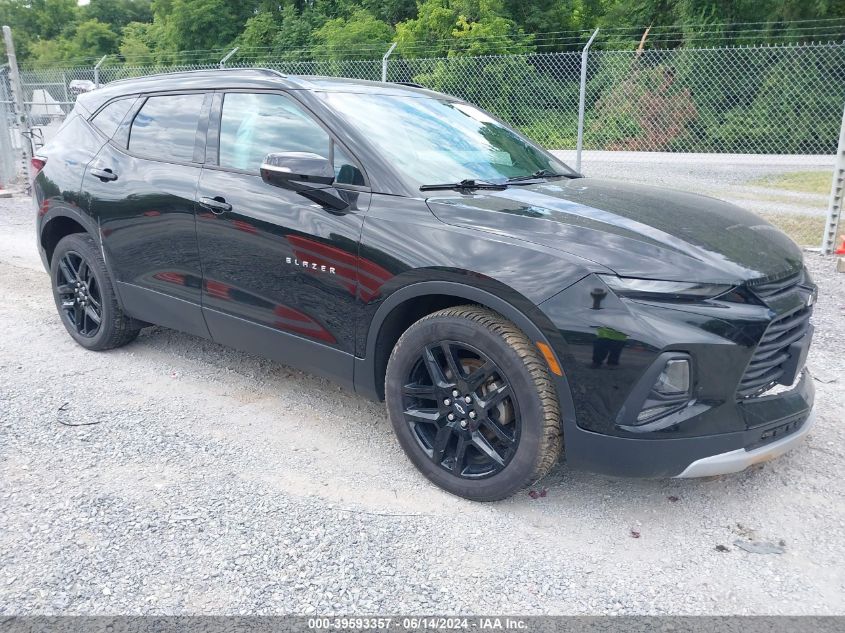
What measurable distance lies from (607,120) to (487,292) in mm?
14443

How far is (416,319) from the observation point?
331 centimetres

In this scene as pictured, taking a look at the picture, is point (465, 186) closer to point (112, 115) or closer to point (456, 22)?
point (112, 115)

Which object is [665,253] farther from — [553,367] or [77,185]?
[77,185]

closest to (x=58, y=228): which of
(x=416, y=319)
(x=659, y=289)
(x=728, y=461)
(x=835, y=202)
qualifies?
(x=416, y=319)

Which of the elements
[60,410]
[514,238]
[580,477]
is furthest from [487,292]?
[60,410]

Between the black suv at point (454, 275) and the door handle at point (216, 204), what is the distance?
0.01 meters

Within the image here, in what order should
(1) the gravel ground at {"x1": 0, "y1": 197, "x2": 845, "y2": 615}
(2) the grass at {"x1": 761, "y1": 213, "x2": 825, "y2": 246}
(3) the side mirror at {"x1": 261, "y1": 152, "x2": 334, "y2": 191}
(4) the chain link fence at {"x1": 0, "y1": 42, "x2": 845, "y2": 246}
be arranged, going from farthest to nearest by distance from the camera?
1. (4) the chain link fence at {"x1": 0, "y1": 42, "x2": 845, "y2": 246}
2. (2) the grass at {"x1": 761, "y1": 213, "x2": 825, "y2": 246}
3. (3) the side mirror at {"x1": 261, "y1": 152, "x2": 334, "y2": 191}
4. (1) the gravel ground at {"x1": 0, "y1": 197, "x2": 845, "y2": 615}

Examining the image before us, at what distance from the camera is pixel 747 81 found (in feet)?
58.4

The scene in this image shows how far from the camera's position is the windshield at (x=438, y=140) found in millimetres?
3500

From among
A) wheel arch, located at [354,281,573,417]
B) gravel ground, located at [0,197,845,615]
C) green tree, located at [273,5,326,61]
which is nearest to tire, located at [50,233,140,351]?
A: gravel ground, located at [0,197,845,615]

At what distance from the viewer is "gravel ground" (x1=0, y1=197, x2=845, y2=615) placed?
253 centimetres

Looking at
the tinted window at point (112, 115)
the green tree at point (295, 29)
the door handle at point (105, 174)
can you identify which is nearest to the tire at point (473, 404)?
the door handle at point (105, 174)

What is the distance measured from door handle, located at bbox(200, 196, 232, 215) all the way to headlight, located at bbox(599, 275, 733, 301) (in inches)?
83.2

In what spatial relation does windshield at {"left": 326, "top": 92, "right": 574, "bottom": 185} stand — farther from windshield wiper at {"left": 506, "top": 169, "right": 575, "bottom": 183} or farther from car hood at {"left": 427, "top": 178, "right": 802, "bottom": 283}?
car hood at {"left": 427, "top": 178, "right": 802, "bottom": 283}
